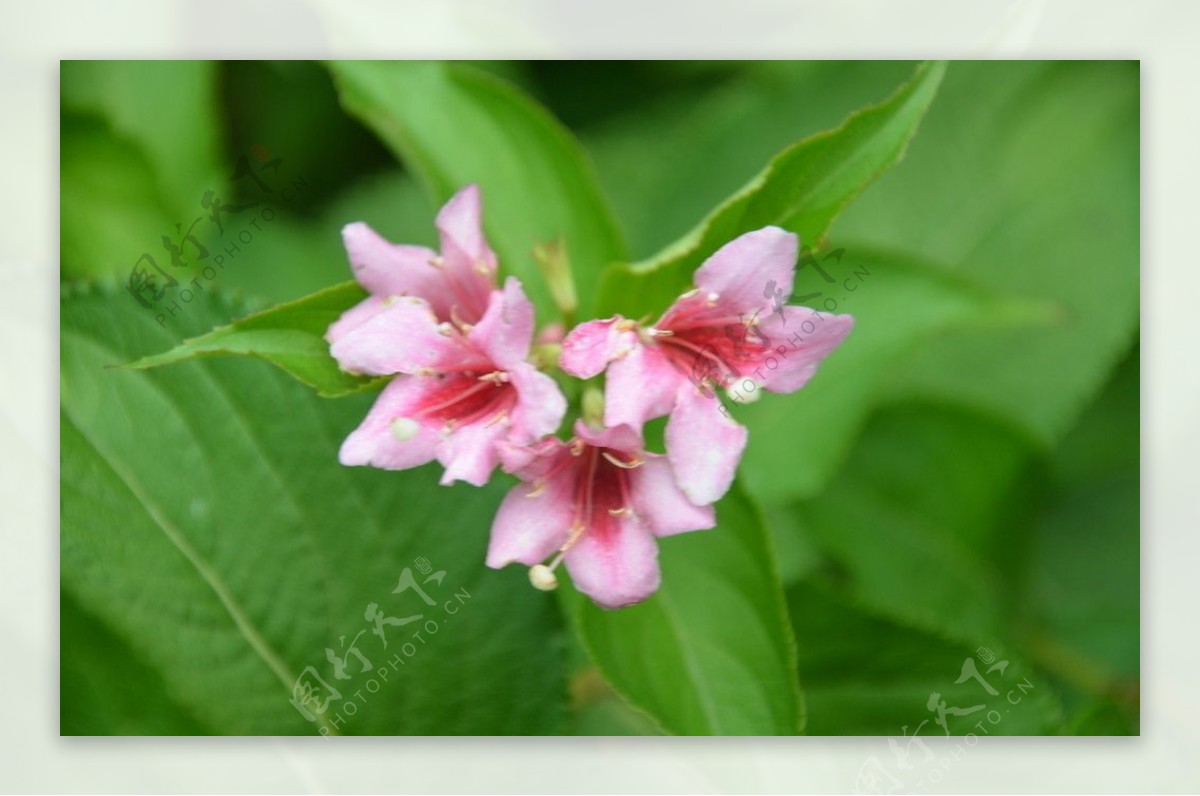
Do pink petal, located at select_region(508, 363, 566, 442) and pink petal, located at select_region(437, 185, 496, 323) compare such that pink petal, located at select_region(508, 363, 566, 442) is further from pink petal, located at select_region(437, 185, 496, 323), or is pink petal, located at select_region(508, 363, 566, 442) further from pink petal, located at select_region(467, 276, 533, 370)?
pink petal, located at select_region(437, 185, 496, 323)

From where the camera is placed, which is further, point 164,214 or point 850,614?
point 164,214

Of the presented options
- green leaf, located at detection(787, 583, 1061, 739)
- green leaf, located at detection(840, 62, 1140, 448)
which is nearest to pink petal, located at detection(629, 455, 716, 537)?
green leaf, located at detection(787, 583, 1061, 739)

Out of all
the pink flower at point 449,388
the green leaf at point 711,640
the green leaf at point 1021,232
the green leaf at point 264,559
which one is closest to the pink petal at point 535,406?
the pink flower at point 449,388

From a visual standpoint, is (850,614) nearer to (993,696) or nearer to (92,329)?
(993,696)

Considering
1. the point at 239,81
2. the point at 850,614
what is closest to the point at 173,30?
the point at 239,81

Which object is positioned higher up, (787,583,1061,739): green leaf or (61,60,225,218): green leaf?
(61,60,225,218): green leaf
